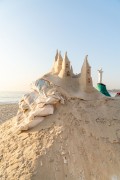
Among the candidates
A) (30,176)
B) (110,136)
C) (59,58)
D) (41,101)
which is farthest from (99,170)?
(59,58)

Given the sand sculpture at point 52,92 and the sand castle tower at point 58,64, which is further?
the sand castle tower at point 58,64

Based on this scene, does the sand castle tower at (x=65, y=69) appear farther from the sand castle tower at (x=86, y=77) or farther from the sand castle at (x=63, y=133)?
the sand castle tower at (x=86, y=77)

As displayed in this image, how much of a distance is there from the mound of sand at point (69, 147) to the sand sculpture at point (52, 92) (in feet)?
0.38

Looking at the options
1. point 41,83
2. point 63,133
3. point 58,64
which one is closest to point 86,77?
point 58,64

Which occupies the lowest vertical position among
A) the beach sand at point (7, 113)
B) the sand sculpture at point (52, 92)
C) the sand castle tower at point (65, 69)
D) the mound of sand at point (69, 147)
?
the beach sand at point (7, 113)

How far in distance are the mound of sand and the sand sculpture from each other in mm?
116

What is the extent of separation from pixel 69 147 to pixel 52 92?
96 cm

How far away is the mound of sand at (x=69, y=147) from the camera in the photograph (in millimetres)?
3389

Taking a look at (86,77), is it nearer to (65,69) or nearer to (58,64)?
(65,69)

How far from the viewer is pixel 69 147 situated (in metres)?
3.55

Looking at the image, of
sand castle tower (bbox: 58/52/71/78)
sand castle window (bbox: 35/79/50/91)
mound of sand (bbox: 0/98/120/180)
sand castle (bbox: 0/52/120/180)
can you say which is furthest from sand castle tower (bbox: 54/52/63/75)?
mound of sand (bbox: 0/98/120/180)

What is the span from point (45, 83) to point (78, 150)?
4.39ft

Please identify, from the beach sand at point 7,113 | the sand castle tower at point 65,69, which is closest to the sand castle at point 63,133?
the sand castle tower at point 65,69

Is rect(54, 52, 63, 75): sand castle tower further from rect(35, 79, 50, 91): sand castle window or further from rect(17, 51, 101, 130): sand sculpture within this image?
rect(35, 79, 50, 91): sand castle window
